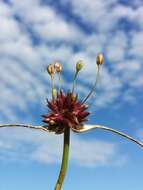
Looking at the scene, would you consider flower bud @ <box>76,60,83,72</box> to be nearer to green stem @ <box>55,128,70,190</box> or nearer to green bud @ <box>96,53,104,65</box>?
green bud @ <box>96,53,104,65</box>

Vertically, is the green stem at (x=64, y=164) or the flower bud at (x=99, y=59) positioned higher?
Answer: the flower bud at (x=99, y=59)

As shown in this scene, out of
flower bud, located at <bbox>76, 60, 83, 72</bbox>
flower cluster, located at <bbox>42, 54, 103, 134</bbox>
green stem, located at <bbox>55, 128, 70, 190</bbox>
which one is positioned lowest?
green stem, located at <bbox>55, 128, 70, 190</bbox>

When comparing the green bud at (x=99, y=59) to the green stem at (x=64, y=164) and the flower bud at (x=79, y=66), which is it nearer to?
the flower bud at (x=79, y=66)

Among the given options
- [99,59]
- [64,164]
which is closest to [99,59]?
[99,59]

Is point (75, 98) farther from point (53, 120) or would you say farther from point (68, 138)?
point (68, 138)

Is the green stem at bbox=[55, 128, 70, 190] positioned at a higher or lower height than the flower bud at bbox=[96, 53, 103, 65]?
lower

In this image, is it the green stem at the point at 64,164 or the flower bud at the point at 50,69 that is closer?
the green stem at the point at 64,164

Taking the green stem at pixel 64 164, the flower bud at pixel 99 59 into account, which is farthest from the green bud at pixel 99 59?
the green stem at pixel 64 164

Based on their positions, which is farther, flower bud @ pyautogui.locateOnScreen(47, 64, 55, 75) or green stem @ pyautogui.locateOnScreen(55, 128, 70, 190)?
flower bud @ pyautogui.locateOnScreen(47, 64, 55, 75)

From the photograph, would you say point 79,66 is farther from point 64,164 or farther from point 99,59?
point 64,164

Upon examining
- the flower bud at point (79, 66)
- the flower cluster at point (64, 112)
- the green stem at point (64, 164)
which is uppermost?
the flower bud at point (79, 66)

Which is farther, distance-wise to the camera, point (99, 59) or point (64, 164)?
point (99, 59)

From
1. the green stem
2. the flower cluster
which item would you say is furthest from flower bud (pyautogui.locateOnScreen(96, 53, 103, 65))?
the green stem
